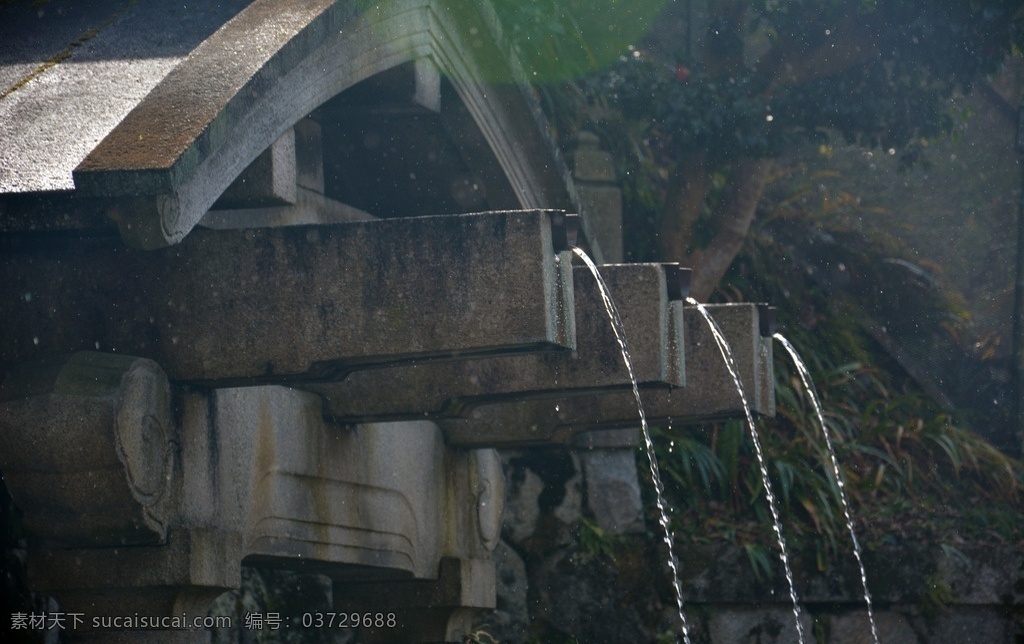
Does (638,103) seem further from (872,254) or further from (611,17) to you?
(872,254)

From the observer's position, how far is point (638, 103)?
9.38 meters

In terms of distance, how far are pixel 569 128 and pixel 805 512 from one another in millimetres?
2986

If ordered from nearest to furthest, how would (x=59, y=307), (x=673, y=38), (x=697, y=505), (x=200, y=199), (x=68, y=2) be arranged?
1. (x=200, y=199)
2. (x=59, y=307)
3. (x=68, y=2)
4. (x=697, y=505)
5. (x=673, y=38)

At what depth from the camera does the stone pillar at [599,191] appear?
9430 mm

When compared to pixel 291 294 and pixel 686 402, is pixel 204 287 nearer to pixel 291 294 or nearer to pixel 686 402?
pixel 291 294

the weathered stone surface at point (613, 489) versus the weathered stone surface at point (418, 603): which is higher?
the weathered stone surface at point (613, 489)

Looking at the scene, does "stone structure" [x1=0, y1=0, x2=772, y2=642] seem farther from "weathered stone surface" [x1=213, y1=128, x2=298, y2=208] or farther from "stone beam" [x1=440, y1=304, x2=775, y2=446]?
"stone beam" [x1=440, y1=304, x2=775, y2=446]

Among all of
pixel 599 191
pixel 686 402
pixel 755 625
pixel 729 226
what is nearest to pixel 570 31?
pixel 599 191

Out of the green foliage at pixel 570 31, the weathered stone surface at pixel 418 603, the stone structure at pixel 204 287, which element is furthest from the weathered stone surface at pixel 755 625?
the stone structure at pixel 204 287

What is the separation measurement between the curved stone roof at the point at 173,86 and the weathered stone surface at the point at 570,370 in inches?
39.0

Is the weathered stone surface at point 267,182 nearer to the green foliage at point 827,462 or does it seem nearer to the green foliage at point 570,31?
the green foliage at point 570,31

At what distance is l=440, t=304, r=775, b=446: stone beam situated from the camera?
230 inches

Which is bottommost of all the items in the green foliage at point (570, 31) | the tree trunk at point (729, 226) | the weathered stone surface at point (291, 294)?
the weathered stone surface at point (291, 294)

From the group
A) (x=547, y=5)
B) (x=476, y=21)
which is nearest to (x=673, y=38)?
(x=547, y=5)
